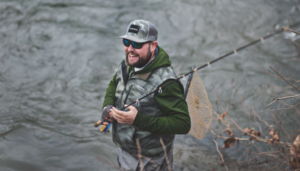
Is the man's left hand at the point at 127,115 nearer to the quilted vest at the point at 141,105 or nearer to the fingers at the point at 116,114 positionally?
the fingers at the point at 116,114

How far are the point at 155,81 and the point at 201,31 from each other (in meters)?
6.61

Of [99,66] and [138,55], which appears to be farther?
[99,66]

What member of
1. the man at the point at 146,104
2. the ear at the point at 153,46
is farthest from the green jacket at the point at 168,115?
the ear at the point at 153,46

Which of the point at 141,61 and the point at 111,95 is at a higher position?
the point at 141,61

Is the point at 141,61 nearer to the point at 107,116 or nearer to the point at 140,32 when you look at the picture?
the point at 140,32

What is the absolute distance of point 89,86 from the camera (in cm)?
714

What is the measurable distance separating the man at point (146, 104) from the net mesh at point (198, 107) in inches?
8.2

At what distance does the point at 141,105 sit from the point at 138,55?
42 cm

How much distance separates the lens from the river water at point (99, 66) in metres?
4.93

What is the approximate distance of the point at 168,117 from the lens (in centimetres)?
276

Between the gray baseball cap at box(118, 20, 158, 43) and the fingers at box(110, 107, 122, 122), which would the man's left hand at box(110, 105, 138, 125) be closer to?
the fingers at box(110, 107, 122, 122)

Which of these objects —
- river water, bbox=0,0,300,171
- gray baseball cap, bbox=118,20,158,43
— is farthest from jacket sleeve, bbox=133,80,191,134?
river water, bbox=0,0,300,171

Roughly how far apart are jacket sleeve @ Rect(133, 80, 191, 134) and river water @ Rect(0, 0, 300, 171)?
2.01 meters

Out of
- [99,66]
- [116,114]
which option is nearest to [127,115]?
[116,114]
